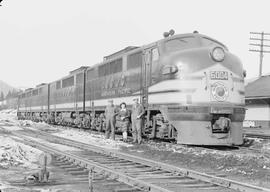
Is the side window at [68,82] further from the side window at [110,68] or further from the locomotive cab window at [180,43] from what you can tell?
the locomotive cab window at [180,43]

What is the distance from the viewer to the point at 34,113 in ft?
135

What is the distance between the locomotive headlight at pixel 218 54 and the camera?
12.9 m

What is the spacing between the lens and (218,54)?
511 inches

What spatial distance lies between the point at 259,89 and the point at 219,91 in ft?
65.6

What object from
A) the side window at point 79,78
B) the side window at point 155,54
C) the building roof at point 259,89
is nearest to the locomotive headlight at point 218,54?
the side window at point 155,54

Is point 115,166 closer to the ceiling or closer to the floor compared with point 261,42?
closer to the floor

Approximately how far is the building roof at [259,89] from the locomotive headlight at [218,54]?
15.1 m

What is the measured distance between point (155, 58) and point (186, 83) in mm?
1735

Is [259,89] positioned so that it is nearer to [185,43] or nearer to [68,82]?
[68,82]

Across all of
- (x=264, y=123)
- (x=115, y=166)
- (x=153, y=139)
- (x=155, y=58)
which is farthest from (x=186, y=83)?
(x=264, y=123)

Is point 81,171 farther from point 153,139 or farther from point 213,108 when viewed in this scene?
point 153,139

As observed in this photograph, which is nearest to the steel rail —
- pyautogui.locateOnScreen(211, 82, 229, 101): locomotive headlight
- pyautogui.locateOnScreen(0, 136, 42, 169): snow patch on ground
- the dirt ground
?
pyautogui.locateOnScreen(0, 136, 42, 169): snow patch on ground

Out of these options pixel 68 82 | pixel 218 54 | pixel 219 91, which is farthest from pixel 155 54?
pixel 68 82

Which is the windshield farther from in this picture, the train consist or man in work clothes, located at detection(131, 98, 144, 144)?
man in work clothes, located at detection(131, 98, 144, 144)
